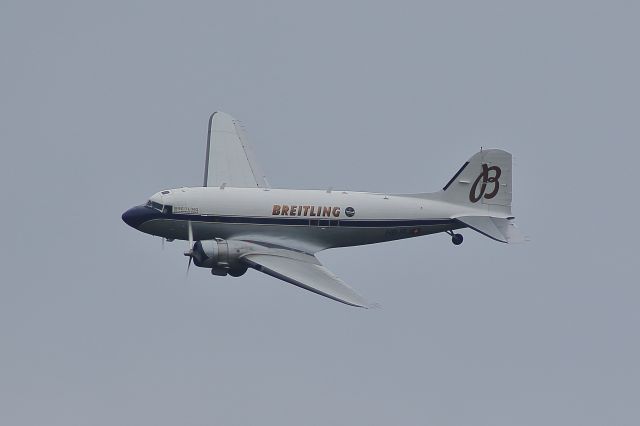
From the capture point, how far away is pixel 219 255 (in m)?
67.8

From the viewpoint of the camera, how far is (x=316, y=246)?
233 feet

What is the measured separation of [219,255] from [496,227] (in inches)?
521

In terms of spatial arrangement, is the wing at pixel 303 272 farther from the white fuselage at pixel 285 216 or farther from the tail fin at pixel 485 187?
the tail fin at pixel 485 187

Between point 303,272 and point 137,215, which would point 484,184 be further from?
point 137,215

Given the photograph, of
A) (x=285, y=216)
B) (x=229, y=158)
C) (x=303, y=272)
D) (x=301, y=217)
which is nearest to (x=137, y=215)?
(x=285, y=216)

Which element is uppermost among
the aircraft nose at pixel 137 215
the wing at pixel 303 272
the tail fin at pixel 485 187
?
the tail fin at pixel 485 187

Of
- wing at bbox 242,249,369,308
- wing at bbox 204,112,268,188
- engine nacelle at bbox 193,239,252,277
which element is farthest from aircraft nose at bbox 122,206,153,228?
wing at bbox 242,249,369,308

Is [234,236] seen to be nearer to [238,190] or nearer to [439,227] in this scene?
[238,190]

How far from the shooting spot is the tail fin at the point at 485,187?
2904 inches

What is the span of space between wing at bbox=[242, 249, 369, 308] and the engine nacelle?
430mm

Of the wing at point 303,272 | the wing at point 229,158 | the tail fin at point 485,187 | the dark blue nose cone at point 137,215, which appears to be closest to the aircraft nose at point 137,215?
the dark blue nose cone at point 137,215

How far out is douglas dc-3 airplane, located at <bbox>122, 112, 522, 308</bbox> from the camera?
68.1 meters

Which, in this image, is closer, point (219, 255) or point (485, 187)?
point (219, 255)

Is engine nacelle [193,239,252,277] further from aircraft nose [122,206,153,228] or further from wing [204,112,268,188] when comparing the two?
wing [204,112,268,188]
